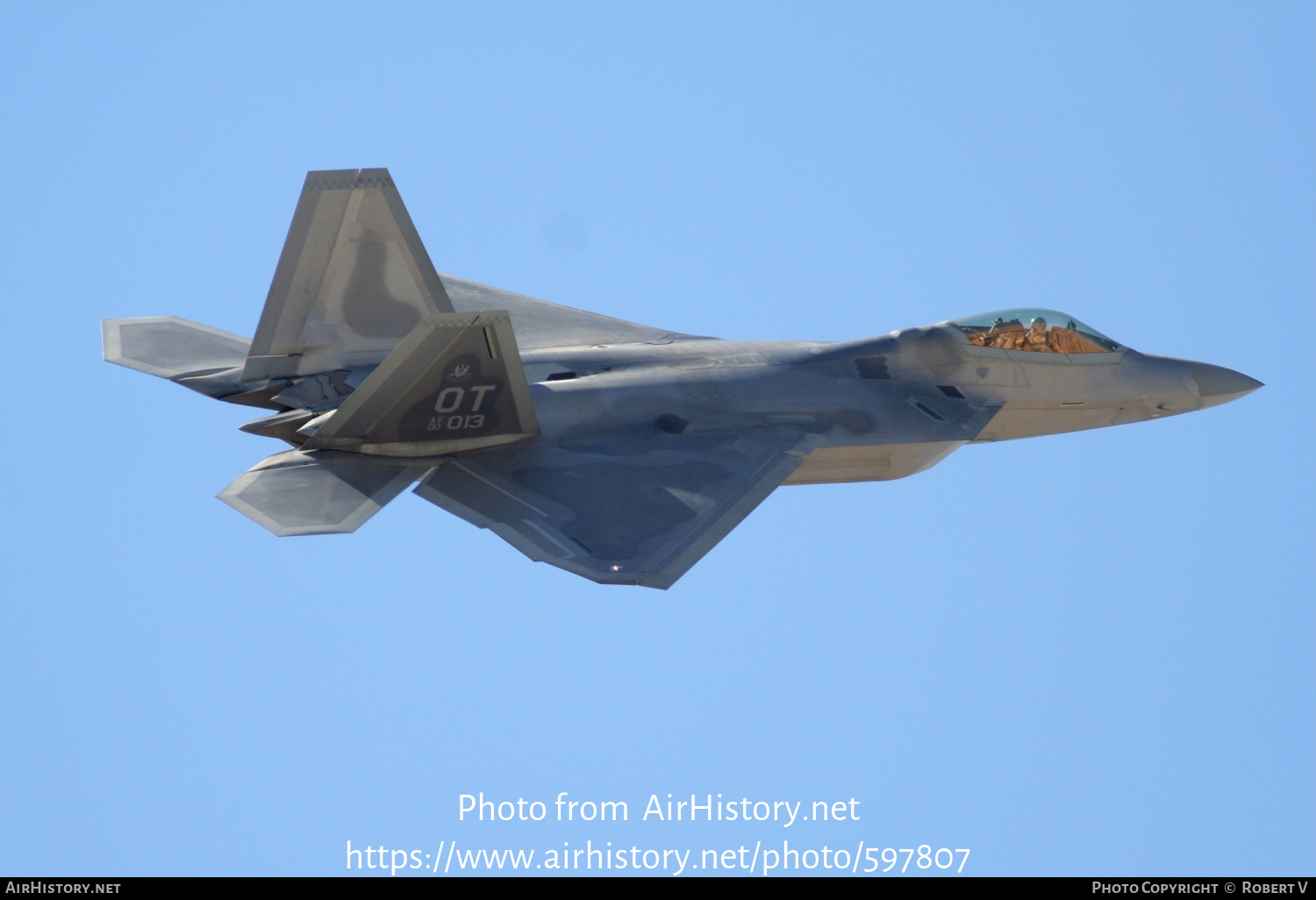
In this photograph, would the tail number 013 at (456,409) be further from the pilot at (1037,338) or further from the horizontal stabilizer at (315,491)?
the pilot at (1037,338)

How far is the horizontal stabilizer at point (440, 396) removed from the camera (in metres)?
19.3

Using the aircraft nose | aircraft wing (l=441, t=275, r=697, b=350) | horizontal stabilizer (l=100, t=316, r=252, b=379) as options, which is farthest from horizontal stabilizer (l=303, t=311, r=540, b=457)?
the aircraft nose

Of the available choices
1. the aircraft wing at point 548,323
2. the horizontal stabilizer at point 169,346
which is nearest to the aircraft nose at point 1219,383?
the aircraft wing at point 548,323

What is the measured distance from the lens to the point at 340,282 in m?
22.0

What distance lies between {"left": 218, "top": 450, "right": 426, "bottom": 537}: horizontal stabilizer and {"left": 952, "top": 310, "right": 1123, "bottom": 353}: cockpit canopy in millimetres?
8061

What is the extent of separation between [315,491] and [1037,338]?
10.1m

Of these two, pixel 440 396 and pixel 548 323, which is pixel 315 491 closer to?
pixel 440 396

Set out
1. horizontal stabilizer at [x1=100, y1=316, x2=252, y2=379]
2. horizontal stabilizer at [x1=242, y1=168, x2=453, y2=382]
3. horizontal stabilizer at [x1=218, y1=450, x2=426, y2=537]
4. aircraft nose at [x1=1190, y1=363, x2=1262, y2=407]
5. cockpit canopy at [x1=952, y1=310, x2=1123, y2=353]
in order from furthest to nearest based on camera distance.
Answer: aircraft nose at [x1=1190, y1=363, x2=1262, y2=407]
cockpit canopy at [x1=952, y1=310, x2=1123, y2=353]
horizontal stabilizer at [x1=100, y1=316, x2=252, y2=379]
horizontal stabilizer at [x1=242, y1=168, x2=453, y2=382]
horizontal stabilizer at [x1=218, y1=450, x2=426, y2=537]

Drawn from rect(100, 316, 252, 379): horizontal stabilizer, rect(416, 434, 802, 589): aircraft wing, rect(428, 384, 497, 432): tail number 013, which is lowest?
rect(416, 434, 802, 589): aircraft wing

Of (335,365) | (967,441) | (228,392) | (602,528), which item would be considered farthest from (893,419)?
(228,392)

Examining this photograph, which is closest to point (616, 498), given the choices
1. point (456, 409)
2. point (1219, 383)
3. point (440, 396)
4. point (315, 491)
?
point (456, 409)

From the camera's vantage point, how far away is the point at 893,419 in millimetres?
22312

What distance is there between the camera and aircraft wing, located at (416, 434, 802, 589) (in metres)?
18.7

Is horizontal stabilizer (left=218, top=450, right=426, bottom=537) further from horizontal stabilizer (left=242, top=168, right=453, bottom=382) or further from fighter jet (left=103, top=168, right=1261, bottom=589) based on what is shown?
horizontal stabilizer (left=242, top=168, right=453, bottom=382)
